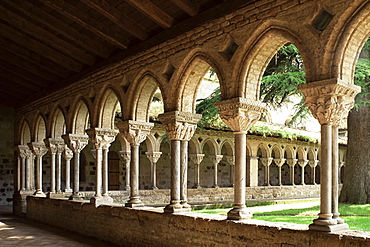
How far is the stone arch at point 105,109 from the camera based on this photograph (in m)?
9.70

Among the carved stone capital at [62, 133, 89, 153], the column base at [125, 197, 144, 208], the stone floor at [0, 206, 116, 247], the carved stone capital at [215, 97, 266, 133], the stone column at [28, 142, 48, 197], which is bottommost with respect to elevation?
the stone floor at [0, 206, 116, 247]

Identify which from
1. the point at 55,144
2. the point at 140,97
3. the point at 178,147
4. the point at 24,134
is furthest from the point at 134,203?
the point at 24,134

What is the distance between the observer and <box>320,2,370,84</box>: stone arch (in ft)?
15.4

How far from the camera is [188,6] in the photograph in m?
6.63

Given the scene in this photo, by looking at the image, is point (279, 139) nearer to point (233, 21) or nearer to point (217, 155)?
point (217, 155)

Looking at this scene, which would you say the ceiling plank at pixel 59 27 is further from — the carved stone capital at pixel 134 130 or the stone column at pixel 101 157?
the stone column at pixel 101 157

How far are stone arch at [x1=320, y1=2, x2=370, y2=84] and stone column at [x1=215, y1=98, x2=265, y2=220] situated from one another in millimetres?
1425

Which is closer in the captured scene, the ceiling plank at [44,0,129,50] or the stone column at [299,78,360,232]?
the stone column at [299,78,360,232]

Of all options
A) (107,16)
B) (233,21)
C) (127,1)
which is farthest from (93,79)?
(233,21)

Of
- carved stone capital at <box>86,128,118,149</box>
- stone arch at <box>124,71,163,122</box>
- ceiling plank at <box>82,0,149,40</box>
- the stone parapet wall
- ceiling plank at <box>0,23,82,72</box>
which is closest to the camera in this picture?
the stone parapet wall

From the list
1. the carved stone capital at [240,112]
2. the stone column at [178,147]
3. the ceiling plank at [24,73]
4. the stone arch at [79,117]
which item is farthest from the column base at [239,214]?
the ceiling plank at [24,73]

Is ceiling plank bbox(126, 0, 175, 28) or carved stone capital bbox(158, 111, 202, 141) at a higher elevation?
ceiling plank bbox(126, 0, 175, 28)

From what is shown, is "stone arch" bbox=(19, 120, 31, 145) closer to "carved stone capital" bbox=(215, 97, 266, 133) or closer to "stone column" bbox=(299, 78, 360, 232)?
"carved stone capital" bbox=(215, 97, 266, 133)

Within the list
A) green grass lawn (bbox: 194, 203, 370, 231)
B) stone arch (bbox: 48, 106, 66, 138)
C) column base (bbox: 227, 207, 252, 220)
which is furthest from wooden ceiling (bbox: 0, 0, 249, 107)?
green grass lawn (bbox: 194, 203, 370, 231)
